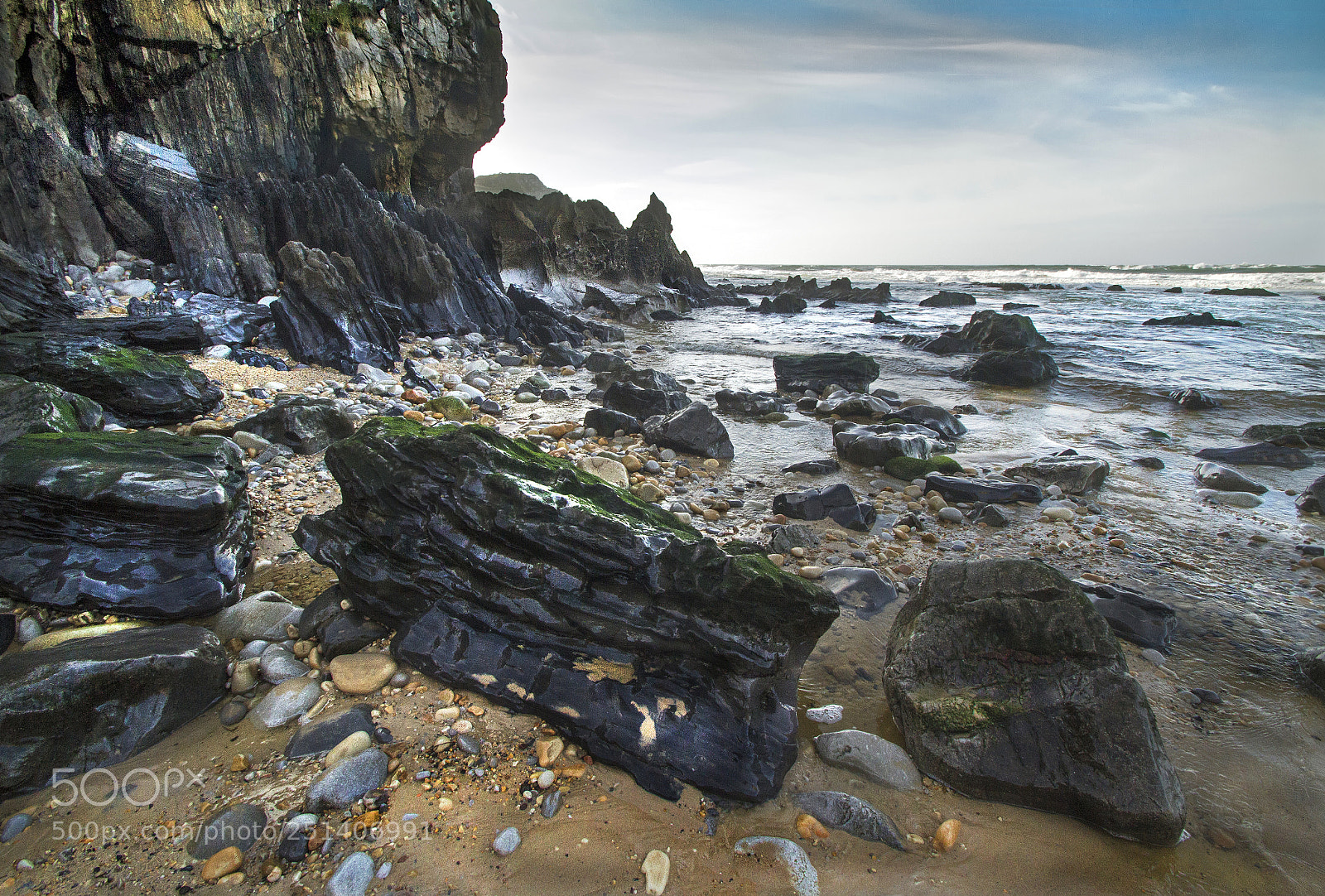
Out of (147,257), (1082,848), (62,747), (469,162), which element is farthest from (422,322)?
(469,162)

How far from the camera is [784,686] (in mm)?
2643

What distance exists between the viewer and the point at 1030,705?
2.48m

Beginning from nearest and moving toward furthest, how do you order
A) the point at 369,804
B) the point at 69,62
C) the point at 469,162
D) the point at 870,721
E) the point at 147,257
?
the point at 369,804 → the point at 870,721 → the point at 147,257 → the point at 69,62 → the point at 469,162

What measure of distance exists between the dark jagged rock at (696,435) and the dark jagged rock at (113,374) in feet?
15.6

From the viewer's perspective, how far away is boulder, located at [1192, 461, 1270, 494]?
231 inches

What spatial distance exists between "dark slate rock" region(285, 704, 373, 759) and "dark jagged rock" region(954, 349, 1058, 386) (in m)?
12.9

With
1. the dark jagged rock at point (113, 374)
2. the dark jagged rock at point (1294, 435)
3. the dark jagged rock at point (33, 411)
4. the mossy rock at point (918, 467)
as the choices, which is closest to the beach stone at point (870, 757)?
the mossy rock at point (918, 467)

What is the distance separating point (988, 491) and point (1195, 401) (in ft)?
24.3

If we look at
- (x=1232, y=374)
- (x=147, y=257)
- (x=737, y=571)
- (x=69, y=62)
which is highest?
(x=69, y=62)

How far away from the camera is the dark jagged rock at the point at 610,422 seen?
714 cm

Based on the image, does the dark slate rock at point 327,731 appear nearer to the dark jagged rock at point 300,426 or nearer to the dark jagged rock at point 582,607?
the dark jagged rock at point 582,607

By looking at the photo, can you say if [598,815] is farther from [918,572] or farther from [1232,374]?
[1232,374]

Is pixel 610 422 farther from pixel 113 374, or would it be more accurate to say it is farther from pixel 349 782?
pixel 349 782

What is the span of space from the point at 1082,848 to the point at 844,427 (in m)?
5.85
